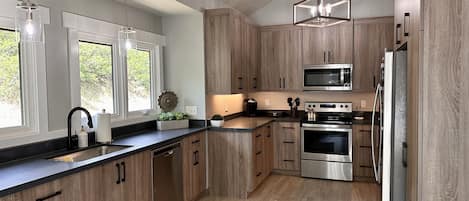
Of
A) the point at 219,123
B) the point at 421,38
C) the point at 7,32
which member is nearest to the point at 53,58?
the point at 7,32

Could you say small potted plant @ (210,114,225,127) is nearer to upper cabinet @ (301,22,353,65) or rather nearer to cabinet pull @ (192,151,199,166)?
cabinet pull @ (192,151,199,166)

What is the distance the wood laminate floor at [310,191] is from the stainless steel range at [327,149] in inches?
5.1

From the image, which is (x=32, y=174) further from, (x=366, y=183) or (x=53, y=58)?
(x=366, y=183)

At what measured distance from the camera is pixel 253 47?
5270mm

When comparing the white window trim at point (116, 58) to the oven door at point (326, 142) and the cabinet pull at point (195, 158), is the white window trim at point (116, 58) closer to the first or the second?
the cabinet pull at point (195, 158)

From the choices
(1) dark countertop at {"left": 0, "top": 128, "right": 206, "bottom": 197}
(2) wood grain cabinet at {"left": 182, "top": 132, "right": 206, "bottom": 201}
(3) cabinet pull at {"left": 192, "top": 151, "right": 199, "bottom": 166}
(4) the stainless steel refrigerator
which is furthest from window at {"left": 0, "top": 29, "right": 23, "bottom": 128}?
(4) the stainless steel refrigerator

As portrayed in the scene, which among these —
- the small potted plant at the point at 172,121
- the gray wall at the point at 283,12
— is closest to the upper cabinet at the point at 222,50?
the small potted plant at the point at 172,121

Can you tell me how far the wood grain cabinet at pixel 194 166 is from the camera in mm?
3762

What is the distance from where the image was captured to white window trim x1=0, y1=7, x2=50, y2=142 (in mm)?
2641

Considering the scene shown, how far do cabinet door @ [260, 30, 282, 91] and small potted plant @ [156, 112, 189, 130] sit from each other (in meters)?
1.80

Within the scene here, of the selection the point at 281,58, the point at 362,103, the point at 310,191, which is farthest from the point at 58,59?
the point at 362,103

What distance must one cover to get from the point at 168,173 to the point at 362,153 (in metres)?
2.83

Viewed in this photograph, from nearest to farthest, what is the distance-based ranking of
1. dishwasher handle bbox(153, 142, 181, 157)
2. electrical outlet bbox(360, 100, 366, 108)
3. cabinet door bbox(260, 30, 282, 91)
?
dishwasher handle bbox(153, 142, 181, 157) → electrical outlet bbox(360, 100, 366, 108) → cabinet door bbox(260, 30, 282, 91)

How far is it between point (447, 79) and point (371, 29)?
3448 mm
